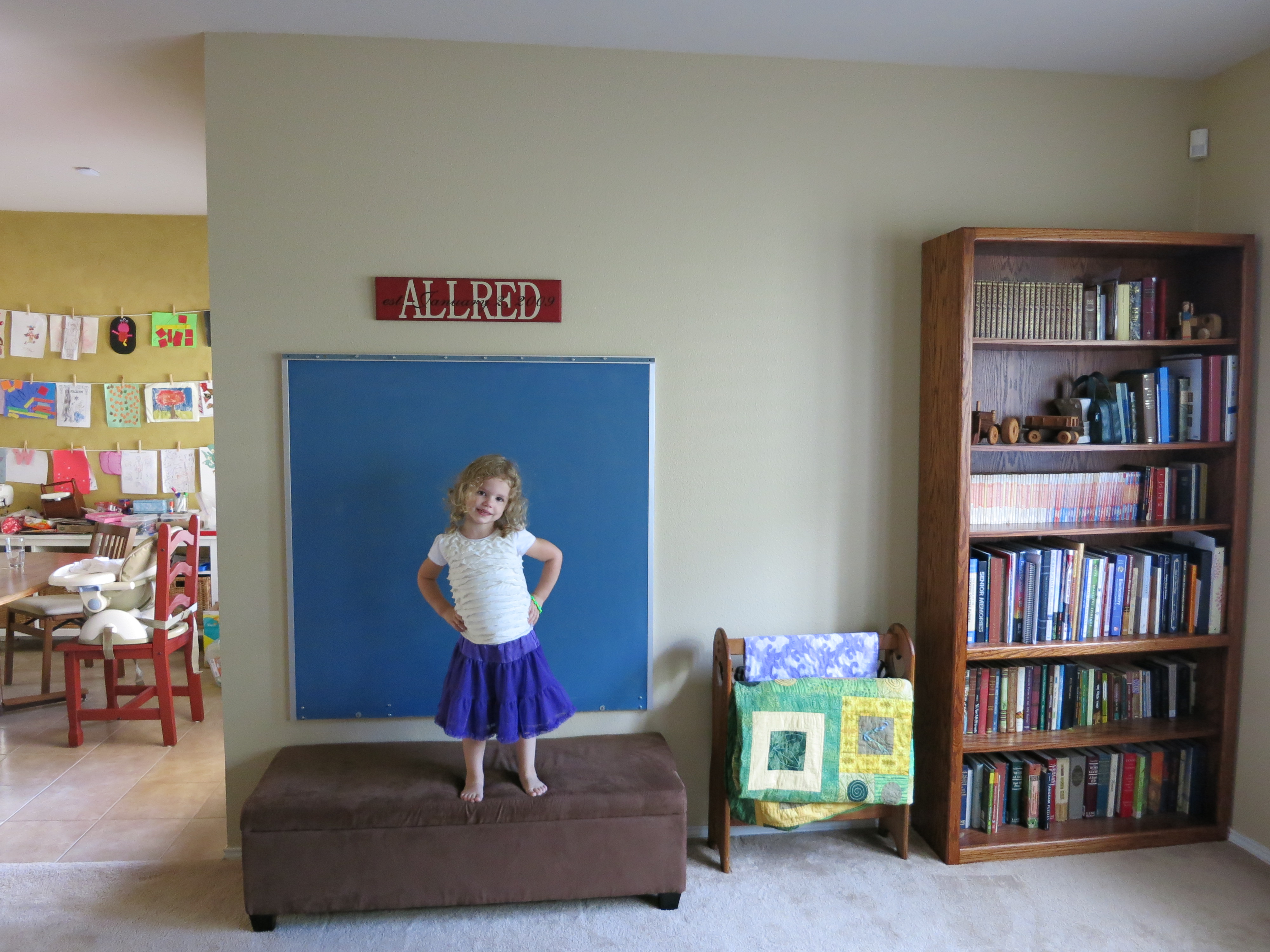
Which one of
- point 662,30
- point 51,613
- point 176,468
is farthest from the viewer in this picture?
point 176,468

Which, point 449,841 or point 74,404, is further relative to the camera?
point 74,404

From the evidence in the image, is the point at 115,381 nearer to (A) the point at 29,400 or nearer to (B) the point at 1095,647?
(A) the point at 29,400

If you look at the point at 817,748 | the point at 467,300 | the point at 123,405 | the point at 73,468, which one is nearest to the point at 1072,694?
the point at 817,748

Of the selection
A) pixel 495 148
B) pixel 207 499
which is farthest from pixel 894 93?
pixel 207 499

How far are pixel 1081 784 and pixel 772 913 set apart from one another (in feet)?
3.91

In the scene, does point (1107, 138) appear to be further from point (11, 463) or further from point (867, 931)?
point (11, 463)

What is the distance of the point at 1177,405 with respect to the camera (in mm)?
2822

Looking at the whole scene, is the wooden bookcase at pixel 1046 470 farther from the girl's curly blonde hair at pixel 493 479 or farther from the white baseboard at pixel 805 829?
the girl's curly blonde hair at pixel 493 479

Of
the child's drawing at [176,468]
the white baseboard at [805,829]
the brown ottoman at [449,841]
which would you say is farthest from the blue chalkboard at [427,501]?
the child's drawing at [176,468]

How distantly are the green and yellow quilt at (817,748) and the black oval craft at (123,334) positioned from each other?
14.5ft

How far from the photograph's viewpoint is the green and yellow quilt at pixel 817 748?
102 inches

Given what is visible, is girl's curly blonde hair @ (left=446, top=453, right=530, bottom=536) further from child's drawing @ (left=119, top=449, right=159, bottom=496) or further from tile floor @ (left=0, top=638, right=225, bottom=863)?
child's drawing @ (left=119, top=449, right=159, bottom=496)

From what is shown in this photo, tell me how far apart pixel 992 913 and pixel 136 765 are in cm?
326

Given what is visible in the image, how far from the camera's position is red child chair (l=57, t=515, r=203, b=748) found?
12.2 feet
